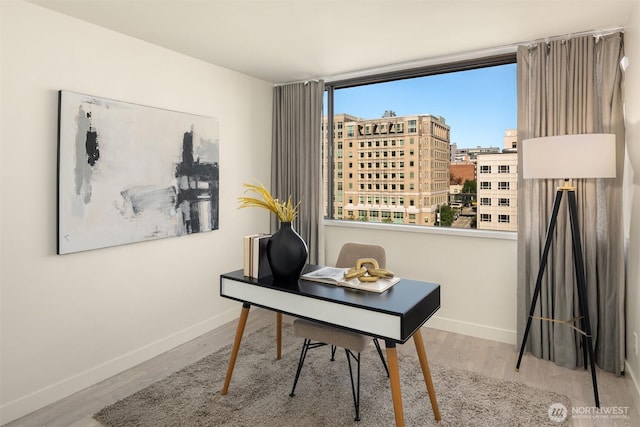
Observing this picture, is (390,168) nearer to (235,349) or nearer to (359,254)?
(359,254)

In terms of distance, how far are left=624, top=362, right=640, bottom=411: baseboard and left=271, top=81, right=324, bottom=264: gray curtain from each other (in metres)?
2.59

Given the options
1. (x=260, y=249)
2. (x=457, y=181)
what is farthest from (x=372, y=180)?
(x=260, y=249)

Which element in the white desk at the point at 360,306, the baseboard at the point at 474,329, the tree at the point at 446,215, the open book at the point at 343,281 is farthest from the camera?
the tree at the point at 446,215

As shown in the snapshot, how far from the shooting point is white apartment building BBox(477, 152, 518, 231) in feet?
10.9

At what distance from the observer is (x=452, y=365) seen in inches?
113

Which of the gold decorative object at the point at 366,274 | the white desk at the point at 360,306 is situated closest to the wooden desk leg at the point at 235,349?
the white desk at the point at 360,306

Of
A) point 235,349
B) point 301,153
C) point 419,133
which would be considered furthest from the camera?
point 301,153

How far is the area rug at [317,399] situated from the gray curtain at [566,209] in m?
0.62

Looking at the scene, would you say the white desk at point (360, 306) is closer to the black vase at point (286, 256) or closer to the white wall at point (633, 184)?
the black vase at point (286, 256)

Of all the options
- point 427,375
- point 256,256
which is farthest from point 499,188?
point 256,256

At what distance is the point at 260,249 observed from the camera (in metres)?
2.38

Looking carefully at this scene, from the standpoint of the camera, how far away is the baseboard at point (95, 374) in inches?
91.0

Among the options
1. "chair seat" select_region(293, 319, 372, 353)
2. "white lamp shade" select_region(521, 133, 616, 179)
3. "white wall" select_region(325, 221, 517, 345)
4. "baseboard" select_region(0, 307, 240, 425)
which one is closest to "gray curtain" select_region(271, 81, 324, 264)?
"white wall" select_region(325, 221, 517, 345)

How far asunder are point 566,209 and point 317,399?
7.19ft
